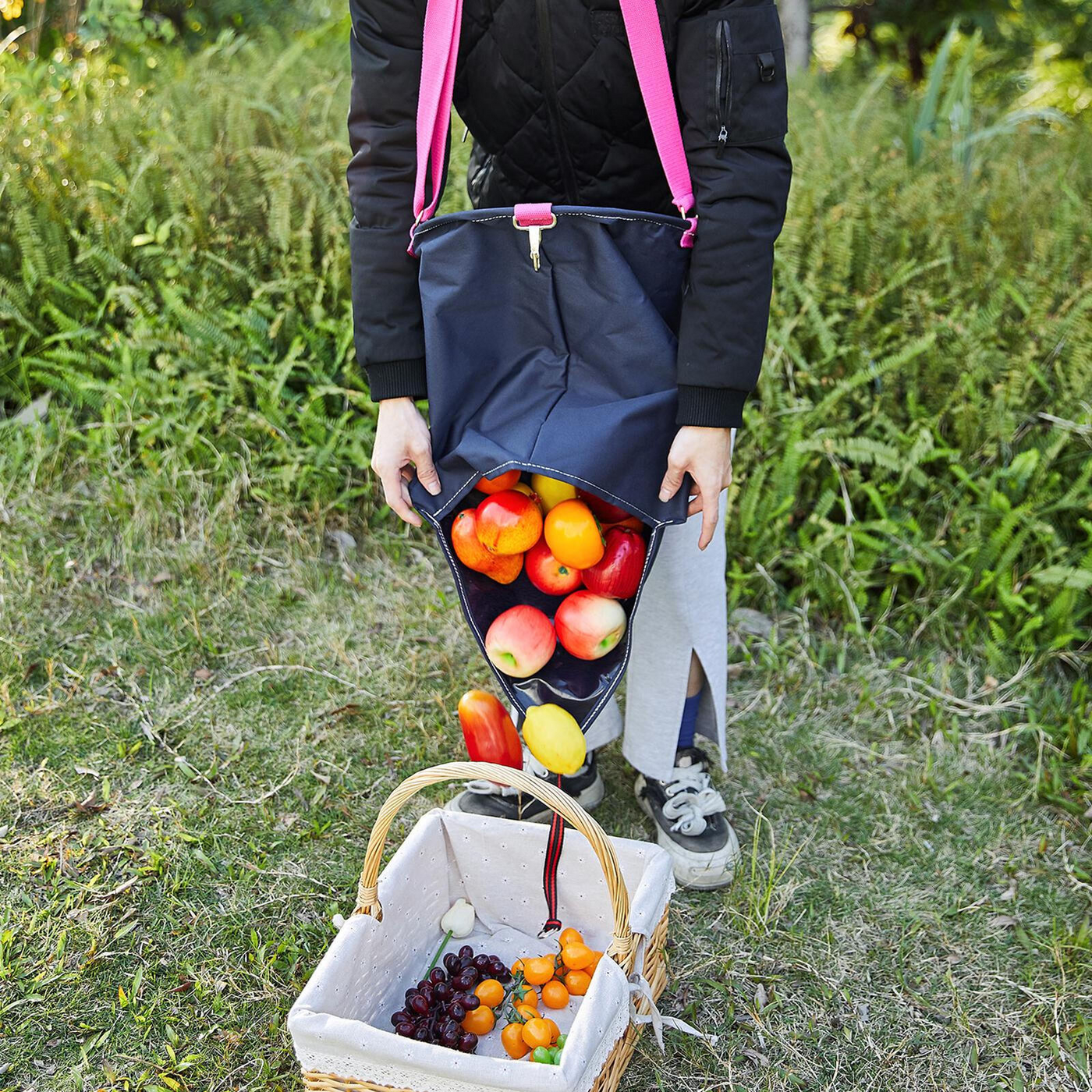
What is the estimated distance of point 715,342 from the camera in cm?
160

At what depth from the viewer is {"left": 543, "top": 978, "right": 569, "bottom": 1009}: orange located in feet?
6.23

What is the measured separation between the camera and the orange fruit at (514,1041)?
1.78m

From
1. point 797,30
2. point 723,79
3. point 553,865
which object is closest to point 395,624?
point 553,865

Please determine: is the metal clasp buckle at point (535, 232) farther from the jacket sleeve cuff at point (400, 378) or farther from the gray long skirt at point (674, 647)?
the gray long skirt at point (674, 647)

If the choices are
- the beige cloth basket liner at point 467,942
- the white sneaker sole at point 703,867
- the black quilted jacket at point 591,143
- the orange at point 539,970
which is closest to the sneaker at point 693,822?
the white sneaker sole at point 703,867

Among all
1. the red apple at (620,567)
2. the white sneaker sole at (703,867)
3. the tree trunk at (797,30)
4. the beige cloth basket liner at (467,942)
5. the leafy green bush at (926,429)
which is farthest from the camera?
the tree trunk at (797,30)

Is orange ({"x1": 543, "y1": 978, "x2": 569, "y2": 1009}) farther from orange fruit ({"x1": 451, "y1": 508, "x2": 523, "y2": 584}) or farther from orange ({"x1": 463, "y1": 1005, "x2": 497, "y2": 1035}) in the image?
orange fruit ({"x1": 451, "y1": 508, "x2": 523, "y2": 584})

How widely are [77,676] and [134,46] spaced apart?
405 centimetres

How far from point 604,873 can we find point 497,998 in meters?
Answer: 0.43

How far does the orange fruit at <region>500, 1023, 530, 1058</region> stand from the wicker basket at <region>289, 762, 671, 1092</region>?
167 millimetres

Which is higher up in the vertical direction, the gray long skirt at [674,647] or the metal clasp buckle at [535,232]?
the metal clasp buckle at [535,232]

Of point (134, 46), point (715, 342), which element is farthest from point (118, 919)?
point (134, 46)

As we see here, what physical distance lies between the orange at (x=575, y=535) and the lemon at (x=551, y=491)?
0.06 m

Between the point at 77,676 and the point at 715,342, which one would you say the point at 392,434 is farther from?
the point at 77,676
